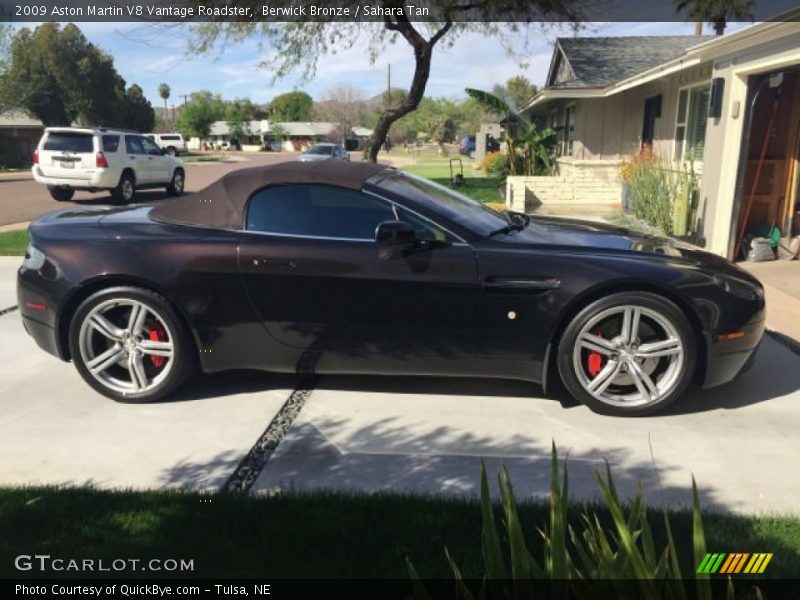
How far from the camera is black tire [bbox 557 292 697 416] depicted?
3.85m

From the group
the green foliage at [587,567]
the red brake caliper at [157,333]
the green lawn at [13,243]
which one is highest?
the green foliage at [587,567]

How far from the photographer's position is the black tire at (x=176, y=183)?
19.8 meters

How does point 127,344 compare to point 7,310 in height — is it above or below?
above

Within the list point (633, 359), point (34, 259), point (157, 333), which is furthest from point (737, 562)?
point (34, 259)

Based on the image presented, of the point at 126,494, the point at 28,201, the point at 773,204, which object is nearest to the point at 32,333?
the point at 126,494

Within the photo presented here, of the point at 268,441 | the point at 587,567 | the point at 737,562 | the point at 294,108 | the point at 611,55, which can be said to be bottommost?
the point at 268,441

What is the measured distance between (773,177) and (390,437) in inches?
299

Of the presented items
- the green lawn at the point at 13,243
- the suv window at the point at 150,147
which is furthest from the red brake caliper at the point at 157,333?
the suv window at the point at 150,147

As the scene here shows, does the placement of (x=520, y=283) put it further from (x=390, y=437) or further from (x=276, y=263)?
(x=276, y=263)

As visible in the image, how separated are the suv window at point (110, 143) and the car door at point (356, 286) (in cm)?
1395

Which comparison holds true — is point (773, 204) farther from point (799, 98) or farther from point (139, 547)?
point (139, 547)

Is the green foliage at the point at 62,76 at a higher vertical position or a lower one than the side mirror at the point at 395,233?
higher

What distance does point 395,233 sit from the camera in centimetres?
390

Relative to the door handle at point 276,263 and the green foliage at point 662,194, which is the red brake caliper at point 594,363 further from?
the green foliage at point 662,194
